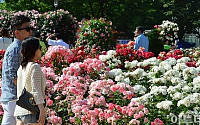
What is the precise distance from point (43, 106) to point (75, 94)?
1337 millimetres

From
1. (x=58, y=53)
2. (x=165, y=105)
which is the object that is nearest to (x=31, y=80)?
(x=165, y=105)

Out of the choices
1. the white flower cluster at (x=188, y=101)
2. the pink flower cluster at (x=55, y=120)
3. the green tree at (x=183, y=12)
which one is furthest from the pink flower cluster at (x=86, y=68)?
the green tree at (x=183, y=12)

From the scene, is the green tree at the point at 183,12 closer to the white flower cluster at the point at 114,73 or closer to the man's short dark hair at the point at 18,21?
the white flower cluster at the point at 114,73

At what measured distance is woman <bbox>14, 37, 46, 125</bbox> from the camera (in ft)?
12.4

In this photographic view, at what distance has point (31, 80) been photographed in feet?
12.5

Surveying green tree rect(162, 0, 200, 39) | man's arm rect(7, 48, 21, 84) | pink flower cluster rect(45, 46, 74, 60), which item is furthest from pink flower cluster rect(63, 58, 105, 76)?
green tree rect(162, 0, 200, 39)

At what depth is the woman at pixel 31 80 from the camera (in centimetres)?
379

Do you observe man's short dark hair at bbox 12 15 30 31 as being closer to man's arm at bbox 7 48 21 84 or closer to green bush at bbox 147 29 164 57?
man's arm at bbox 7 48 21 84

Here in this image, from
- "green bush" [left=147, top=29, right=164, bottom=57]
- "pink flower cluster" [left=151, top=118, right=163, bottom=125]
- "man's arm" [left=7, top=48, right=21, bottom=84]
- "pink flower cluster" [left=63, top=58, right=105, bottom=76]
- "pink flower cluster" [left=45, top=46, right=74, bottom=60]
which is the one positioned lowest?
"green bush" [left=147, top=29, right=164, bottom=57]

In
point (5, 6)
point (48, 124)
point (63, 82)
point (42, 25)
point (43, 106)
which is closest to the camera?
point (43, 106)

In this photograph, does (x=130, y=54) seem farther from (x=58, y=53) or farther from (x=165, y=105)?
(x=165, y=105)

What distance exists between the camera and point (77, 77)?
18.9 feet

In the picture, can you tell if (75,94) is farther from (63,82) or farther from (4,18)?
(4,18)

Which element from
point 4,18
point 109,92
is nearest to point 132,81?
point 109,92
